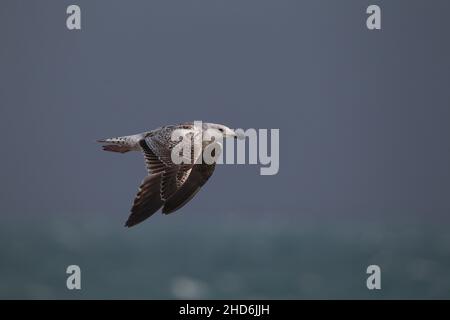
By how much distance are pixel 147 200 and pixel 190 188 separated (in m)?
0.70

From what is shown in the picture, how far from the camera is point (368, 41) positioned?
210ft

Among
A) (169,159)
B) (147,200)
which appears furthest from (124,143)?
(147,200)

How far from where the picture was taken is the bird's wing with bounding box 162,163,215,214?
13.8m

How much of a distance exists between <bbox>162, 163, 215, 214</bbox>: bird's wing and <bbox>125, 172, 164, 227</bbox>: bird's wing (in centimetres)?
21

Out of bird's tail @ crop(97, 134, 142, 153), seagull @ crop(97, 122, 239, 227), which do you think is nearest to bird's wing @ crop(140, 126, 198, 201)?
seagull @ crop(97, 122, 239, 227)

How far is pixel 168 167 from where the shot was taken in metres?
13.8

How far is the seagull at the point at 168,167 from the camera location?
13.5m

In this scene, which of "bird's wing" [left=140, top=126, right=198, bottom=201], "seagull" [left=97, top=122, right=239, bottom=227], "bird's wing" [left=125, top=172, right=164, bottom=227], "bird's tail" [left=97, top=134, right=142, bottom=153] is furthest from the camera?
"bird's tail" [left=97, top=134, right=142, bottom=153]

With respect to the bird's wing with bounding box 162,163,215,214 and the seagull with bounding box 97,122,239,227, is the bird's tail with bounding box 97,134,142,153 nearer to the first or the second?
the seagull with bounding box 97,122,239,227

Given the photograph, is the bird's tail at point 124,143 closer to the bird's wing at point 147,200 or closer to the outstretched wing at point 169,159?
the outstretched wing at point 169,159

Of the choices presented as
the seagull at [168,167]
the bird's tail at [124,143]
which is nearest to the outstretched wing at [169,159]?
the seagull at [168,167]

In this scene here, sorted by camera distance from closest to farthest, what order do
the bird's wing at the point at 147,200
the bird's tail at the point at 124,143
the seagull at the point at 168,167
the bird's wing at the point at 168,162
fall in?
1. the bird's wing at the point at 147,200
2. the seagull at the point at 168,167
3. the bird's wing at the point at 168,162
4. the bird's tail at the point at 124,143

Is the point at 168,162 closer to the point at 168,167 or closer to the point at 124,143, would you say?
the point at 168,167

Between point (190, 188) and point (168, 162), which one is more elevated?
point (168, 162)
